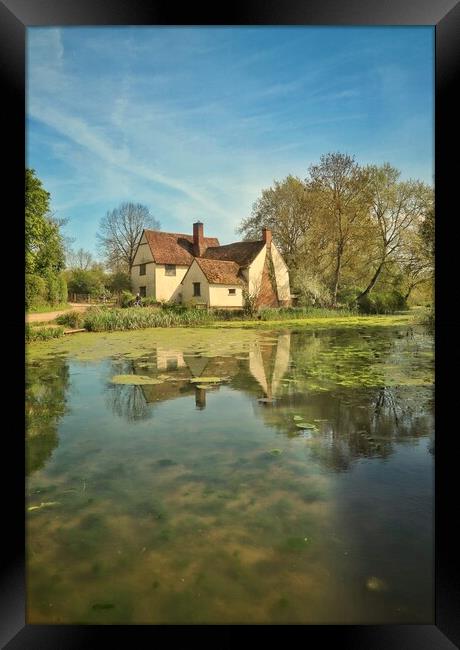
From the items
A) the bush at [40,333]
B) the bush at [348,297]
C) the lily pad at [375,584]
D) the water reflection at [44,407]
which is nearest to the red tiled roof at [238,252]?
the bush at [348,297]

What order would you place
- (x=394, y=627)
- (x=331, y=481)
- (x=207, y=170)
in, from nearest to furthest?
(x=394, y=627)
(x=331, y=481)
(x=207, y=170)

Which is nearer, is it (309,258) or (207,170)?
(207,170)

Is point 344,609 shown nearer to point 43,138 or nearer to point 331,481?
point 331,481

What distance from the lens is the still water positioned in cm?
157

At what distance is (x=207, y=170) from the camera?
2.98 meters

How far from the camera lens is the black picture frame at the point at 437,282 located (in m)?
1.43

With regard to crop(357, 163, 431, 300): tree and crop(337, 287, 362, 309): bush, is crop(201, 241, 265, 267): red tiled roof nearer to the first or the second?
crop(337, 287, 362, 309): bush

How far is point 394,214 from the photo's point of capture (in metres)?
3.22

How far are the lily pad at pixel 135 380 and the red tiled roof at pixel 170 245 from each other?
0.99m

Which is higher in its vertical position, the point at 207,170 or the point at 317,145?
the point at 317,145

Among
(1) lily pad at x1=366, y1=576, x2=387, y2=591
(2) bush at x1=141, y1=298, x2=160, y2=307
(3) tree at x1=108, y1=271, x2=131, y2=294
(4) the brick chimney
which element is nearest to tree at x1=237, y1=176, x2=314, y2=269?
(4) the brick chimney

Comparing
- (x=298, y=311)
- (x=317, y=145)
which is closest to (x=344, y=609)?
(x=298, y=311)
